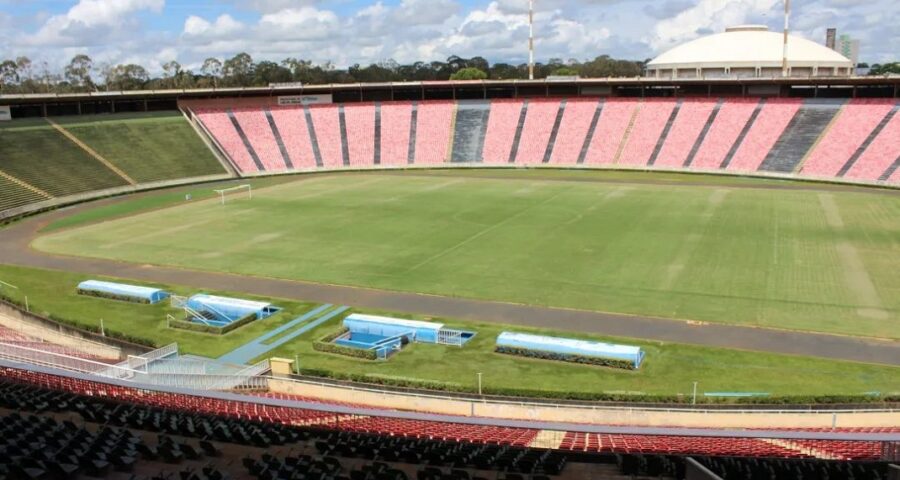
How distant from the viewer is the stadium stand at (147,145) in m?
73.6

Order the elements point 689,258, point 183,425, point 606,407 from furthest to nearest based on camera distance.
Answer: point 689,258, point 606,407, point 183,425

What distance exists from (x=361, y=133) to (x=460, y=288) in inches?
2183

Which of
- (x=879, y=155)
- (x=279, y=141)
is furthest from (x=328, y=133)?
(x=879, y=155)

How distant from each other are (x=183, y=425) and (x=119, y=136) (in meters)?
69.2

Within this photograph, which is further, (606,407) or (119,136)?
(119,136)

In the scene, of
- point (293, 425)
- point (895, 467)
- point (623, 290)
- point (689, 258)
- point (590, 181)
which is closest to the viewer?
point (895, 467)

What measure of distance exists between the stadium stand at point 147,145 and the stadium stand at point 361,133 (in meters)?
15.5

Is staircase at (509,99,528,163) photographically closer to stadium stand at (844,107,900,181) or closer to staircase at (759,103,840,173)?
staircase at (759,103,840,173)

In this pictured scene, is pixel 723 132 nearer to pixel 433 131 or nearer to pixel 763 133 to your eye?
pixel 763 133

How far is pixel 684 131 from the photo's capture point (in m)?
79.6

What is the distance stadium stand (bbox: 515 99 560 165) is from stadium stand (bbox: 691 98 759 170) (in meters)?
17.4

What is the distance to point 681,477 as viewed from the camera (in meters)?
13.6

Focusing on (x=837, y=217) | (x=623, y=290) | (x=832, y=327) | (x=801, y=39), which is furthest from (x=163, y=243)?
(x=801, y=39)

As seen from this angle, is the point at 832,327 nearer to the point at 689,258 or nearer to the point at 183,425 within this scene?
the point at 689,258
